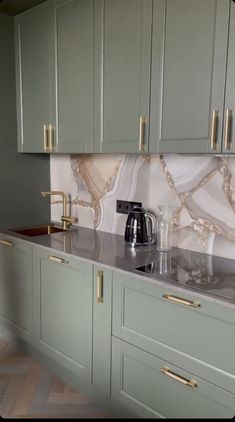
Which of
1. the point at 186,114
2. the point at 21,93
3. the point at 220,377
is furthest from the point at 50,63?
the point at 220,377

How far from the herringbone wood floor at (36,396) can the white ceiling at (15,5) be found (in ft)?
7.71

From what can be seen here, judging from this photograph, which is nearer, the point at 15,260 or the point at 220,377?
the point at 220,377

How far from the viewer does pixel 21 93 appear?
259cm

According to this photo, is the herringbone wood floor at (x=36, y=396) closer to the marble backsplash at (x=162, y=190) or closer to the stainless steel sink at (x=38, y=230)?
the stainless steel sink at (x=38, y=230)

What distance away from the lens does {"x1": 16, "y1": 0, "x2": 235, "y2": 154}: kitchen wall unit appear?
1.55 meters

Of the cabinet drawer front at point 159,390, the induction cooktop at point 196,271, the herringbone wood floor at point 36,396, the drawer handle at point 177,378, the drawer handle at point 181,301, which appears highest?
the induction cooktop at point 196,271

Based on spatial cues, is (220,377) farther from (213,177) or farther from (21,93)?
(21,93)

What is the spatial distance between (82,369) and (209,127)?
1442 mm

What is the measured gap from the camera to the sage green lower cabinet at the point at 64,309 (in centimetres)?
194

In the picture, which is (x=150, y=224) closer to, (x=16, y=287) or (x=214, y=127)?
(x=214, y=127)

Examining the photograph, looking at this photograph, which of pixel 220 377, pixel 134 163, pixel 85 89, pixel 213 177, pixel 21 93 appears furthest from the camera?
pixel 21 93

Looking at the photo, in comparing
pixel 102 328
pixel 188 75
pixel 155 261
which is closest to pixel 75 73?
pixel 188 75

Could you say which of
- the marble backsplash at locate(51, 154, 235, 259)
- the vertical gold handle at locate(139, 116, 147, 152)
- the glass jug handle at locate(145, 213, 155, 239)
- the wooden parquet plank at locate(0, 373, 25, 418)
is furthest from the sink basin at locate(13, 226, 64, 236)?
the vertical gold handle at locate(139, 116, 147, 152)

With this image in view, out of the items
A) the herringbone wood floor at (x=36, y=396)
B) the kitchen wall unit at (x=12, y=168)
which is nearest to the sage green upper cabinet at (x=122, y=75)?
the kitchen wall unit at (x=12, y=168)
